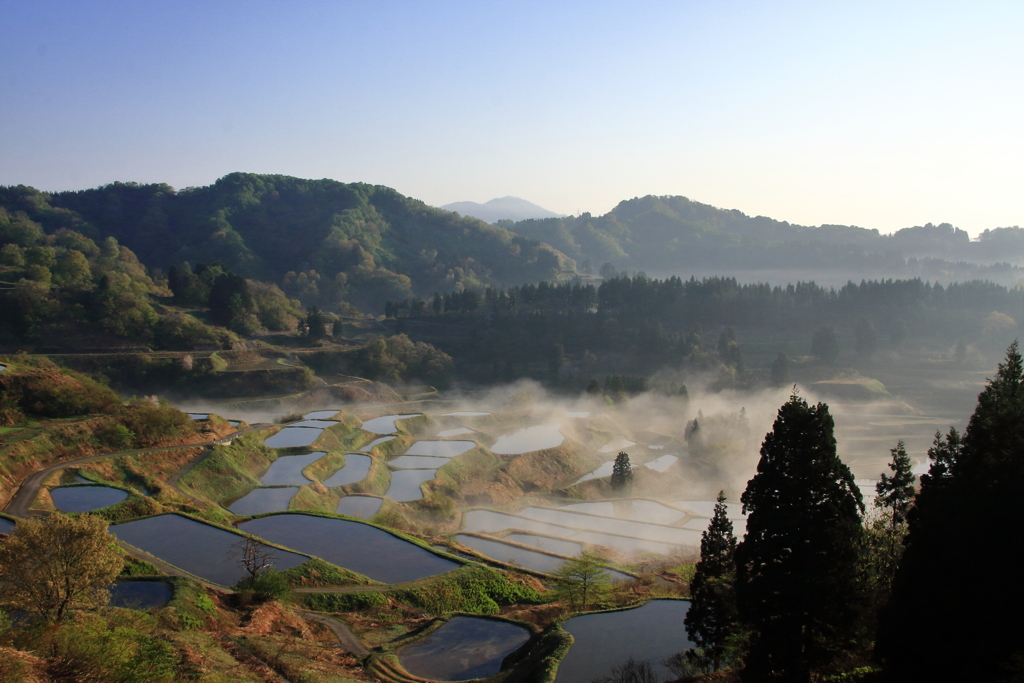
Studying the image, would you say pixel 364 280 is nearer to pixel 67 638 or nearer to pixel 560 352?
pixel 560 352

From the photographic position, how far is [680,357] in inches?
4503

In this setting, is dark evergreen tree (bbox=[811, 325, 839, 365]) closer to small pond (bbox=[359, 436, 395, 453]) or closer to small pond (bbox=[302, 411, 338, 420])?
small pond (bbox=[359, 436, 395, 453])

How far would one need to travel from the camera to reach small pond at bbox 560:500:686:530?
48.1 meters

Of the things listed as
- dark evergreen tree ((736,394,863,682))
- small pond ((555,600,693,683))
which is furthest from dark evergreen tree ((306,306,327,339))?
dark evergreen tree ((736,394,863,682))

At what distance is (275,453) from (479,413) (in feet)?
98.9

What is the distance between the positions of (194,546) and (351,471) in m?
18.8

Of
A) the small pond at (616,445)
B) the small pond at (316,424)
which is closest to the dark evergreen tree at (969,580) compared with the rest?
the small pond at (316,424)

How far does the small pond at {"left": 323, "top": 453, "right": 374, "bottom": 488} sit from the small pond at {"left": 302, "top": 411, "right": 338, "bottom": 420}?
11400 mm

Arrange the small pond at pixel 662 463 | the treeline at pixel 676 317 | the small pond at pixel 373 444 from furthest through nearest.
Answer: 1. the treeline at pixel 676 317
2. the small pond at pixel 662 463
3. the small pond at pixel 373 444

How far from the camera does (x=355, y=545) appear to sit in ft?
98.1

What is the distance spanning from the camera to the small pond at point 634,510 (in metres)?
48.1

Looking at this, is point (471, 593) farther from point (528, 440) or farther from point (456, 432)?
point (456, 432)

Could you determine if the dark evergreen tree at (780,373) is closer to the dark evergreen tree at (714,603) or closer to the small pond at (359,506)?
the small pond at (359,506)

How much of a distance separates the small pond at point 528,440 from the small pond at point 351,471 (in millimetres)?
13556
